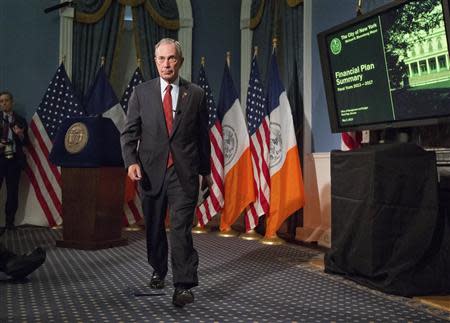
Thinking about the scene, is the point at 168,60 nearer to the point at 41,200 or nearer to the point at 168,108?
the point at 168,108

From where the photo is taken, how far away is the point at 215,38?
273 inches

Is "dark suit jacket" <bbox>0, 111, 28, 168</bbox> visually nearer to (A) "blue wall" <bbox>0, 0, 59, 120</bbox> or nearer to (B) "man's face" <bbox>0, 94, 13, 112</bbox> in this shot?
(B) "man's face" <bbox>0, 94, 13, 112</bbox>

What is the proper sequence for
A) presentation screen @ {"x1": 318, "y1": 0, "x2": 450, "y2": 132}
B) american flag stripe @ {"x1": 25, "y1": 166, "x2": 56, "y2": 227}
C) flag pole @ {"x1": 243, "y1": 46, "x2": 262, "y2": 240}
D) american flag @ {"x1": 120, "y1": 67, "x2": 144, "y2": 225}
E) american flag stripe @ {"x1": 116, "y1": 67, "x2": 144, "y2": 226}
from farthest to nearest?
american flag stripe @ {"x1": 116, "y1": 67, "x2": 144, "y2": 226}
american flag @ {"x1": 120, "y1": 67, "x2": 144, "y2": 225}
american flag stripe @ {"x1": 25, "y1": 166, "x2": 56, "y2": 227}
flag pole @ {"x1": 243, "y1": 46, "x2": 262, "y2": 240}
presentation screen @ {"x1": 318, "y1": 0, "x2": 450, "y2": 132}

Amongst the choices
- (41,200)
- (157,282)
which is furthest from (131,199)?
(157,282)

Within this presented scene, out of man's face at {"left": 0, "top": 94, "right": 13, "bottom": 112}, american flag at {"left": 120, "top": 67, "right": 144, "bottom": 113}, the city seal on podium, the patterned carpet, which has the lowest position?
the patterned carpet

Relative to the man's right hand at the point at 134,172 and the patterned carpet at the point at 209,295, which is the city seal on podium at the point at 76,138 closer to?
the patterned carpet at the point at 209,295

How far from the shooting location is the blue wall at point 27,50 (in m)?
6.16

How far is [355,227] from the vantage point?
3352 millimetres

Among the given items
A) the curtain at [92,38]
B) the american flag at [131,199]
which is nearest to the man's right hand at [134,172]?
the american flag at [131,199]

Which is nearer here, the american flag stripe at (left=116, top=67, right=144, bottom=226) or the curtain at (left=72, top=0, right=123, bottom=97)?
the american flag stripe at (left=116, top=67, right=144, bottom=226)

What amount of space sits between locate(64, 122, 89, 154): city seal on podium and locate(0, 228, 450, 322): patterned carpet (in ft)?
3.11

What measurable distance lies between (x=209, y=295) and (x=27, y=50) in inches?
178

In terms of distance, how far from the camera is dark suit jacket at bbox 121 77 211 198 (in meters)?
2.78

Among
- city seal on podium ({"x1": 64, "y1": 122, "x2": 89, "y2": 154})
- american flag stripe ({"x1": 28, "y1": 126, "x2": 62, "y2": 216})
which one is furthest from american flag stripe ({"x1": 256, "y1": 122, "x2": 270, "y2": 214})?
american flag stripe ({"x1": 28, "y1": 126, "x2": 62, "y2": 216})
